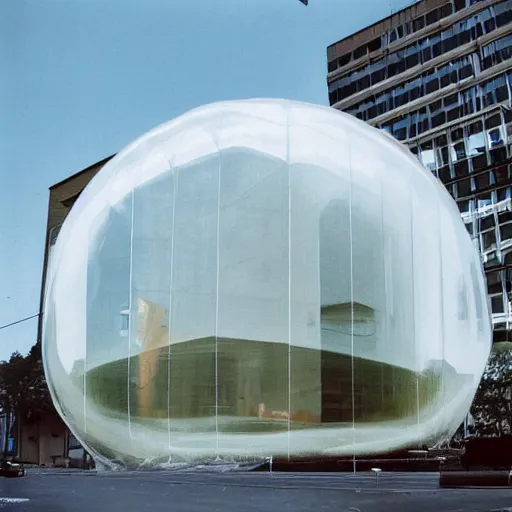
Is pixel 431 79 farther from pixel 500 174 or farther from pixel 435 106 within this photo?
pixel 500 174

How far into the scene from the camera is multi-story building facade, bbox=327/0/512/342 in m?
9.31

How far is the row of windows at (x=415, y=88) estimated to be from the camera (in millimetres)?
10211

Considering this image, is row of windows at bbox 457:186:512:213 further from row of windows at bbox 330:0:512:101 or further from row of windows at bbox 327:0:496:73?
row of windows at bbox 327:0:496:73

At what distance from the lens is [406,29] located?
9.42m

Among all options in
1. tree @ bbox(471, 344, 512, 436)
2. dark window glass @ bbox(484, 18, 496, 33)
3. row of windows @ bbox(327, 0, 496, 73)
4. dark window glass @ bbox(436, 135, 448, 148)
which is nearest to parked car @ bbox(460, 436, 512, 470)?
tree @ bbox(471, 344, 512, 436)

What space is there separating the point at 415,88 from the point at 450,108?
549 mm

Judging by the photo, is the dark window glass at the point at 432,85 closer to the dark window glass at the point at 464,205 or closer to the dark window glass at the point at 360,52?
the dark window glass at the point at 360,52

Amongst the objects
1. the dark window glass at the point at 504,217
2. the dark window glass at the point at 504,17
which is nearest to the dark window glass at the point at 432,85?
the dark window glass at the point at 504,17

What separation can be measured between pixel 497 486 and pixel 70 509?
3.15m

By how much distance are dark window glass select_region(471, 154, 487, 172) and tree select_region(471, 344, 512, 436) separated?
247 cm

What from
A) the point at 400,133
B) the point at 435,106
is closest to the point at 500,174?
the point at 435,106

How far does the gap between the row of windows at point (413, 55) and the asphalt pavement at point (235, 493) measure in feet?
14.5

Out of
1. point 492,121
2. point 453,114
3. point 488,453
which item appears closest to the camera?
point 488,453

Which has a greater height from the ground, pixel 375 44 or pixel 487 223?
pixel 375 44
